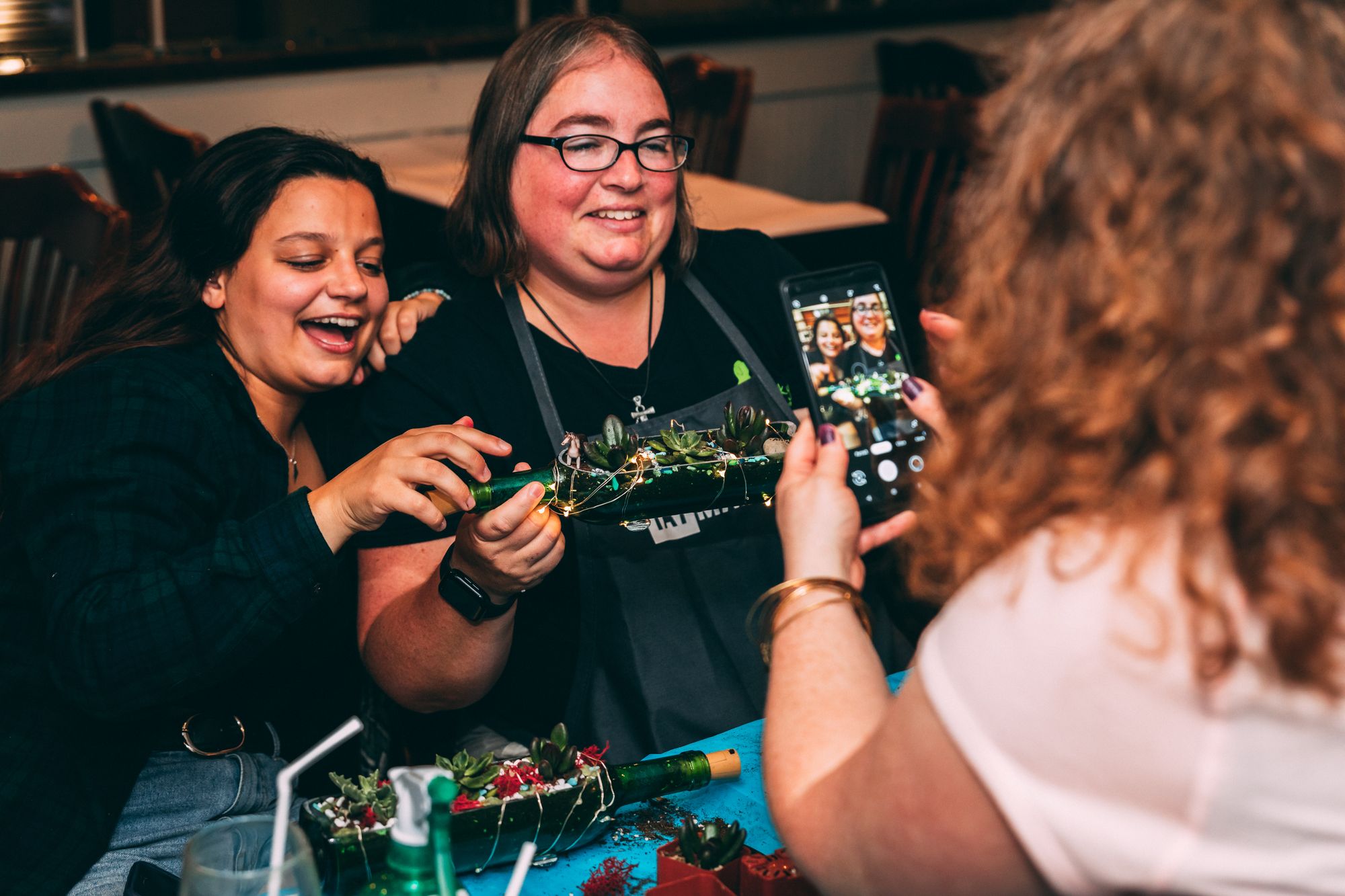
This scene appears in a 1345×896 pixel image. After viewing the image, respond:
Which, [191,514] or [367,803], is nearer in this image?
[367,803]

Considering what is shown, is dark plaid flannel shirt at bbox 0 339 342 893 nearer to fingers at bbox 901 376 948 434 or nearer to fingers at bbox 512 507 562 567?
fingers at bbox 512 507 562 567

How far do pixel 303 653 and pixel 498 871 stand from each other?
1.76 feet

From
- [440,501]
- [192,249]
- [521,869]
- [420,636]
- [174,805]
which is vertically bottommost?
[174,805]

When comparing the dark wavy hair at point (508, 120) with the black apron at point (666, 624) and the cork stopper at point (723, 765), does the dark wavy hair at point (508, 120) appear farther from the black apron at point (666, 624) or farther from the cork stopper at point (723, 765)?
the cork stopper at point (723, 765)

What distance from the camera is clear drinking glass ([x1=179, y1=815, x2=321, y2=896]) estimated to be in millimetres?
819

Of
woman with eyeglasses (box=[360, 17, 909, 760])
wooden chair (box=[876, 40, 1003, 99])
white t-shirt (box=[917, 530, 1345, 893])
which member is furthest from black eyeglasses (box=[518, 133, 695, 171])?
wooden chair (box=[876, 40, 1003, 99])

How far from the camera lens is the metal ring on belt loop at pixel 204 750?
1.38m

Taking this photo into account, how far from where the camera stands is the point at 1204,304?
2.24 ft

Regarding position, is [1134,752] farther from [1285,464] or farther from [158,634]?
[158,634]

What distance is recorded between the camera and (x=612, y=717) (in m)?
1.56

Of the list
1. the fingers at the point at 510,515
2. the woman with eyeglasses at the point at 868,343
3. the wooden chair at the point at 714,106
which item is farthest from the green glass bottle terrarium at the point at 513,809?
the wooden chair at the point at 714,106

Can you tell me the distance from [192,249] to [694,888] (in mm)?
1005

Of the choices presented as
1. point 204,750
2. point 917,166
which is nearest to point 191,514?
point 204,750

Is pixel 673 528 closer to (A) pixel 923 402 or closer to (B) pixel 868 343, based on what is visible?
(B) pixel 868 343
